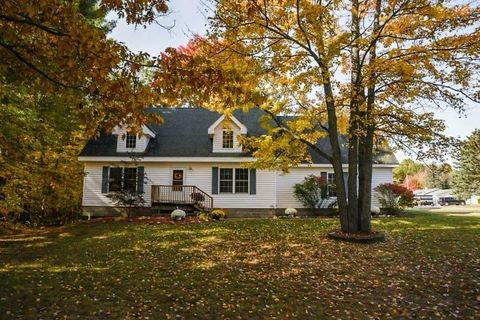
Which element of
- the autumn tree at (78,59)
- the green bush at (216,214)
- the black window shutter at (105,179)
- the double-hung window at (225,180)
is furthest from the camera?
the double-hung window at (225,180)

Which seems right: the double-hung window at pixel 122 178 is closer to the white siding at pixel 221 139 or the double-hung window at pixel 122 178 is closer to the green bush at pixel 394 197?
the white siding at pixel 221 139

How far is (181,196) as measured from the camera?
2012 centimetres

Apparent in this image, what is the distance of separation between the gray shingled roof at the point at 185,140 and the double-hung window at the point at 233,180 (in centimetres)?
107

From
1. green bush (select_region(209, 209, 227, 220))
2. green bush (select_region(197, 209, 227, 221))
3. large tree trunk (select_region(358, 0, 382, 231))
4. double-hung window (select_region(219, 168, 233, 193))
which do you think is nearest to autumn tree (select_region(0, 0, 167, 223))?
large tree trunk (select_region(358, 0, 382, 231))

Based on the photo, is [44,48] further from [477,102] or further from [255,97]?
[477,102]

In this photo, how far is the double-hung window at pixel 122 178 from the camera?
19656mm

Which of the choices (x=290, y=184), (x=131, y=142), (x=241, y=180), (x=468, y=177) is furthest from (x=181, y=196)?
(x=468, y=177)

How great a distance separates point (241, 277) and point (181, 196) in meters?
13.2

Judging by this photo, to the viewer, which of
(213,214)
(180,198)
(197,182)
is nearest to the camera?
(213,214)

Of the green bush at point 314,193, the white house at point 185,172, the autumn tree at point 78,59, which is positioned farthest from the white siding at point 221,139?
the autumn tree at point 78,59

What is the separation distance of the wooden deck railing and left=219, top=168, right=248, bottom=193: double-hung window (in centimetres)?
118

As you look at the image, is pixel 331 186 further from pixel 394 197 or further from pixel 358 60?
pixel 358 60

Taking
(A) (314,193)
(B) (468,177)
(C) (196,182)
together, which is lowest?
(A) (314,193)

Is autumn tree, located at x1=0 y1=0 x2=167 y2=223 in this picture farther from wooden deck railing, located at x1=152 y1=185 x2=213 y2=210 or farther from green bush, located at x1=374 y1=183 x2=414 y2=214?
green bush, located at x1=374 y1=183 x2=414 y2=214
